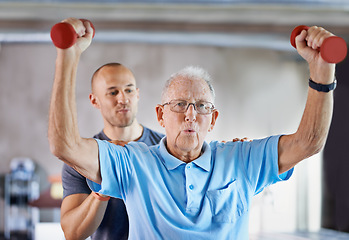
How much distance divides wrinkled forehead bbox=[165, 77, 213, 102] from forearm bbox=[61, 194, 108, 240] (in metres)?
0.56

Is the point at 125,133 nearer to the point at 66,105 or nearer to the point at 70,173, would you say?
the point at 70,173

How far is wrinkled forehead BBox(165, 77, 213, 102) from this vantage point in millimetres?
1815

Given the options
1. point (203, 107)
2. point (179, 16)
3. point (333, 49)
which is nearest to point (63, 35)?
point (203, 107)

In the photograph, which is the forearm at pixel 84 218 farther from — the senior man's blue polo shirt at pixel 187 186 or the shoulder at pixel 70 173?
the senior man's blue polo shirt at pixel 187 186

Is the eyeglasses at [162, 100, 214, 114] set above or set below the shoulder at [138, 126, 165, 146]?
above

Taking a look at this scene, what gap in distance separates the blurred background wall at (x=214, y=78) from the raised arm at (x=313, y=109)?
16.2 feet

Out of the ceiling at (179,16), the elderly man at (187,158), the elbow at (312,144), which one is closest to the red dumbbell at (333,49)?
the elderly man at (187,158)

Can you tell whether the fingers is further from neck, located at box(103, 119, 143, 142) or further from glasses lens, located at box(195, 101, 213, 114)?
neck, located at box(103, 119, 143, 142)

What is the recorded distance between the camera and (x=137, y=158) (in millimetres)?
1766

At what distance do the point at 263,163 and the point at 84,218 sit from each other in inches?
32.5

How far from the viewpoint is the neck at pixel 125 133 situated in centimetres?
255

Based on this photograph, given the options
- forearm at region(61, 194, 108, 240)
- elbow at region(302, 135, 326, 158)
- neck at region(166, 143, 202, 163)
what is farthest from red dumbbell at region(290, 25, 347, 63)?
forearm at region(61, 194, 108, 240)

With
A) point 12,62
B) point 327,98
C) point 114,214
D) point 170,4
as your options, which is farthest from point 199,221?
point 12,62

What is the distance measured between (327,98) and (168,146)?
0.61m
